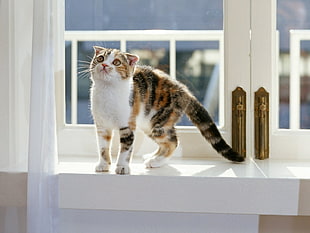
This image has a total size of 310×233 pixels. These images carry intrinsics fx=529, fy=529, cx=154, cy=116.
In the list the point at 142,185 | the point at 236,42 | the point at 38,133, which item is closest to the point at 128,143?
the point at 142,185

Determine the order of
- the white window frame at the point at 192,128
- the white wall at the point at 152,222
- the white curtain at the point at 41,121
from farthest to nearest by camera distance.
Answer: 1. the white window frame at the point at 192,128
2. the white wall at the point at 152,222
3. the white curtain at the point at 41,121

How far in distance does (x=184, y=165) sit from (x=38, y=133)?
1.71ft

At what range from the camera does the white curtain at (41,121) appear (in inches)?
61.6

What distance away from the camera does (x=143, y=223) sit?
1817 millimetres

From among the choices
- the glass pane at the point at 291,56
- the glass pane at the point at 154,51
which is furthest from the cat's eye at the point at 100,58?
the glass pane at the point at 291,56

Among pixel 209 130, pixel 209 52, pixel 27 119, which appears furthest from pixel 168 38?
pixel 27 119

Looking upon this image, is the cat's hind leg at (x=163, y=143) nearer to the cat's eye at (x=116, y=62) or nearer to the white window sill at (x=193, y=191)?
the white window sill at (x=193, y=191)

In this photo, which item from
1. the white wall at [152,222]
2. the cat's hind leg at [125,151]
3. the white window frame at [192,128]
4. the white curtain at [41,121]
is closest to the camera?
the white curtain at [41,121]

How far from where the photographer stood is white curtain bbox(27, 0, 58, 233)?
156 cm

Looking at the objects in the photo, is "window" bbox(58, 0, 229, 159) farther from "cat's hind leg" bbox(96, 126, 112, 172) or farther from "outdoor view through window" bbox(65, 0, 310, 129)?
"cat's hind leg" bbox(96, 126, 112, 172)

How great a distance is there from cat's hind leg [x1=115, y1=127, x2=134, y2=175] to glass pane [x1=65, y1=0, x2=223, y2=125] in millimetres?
281

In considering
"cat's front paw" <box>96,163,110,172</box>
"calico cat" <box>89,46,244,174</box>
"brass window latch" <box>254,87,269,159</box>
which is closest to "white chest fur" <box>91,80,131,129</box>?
"calico cat" <box>89,46,244,174</box>

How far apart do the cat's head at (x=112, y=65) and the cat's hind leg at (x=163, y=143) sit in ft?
0.75

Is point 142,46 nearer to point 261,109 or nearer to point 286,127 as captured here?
point 261,109
